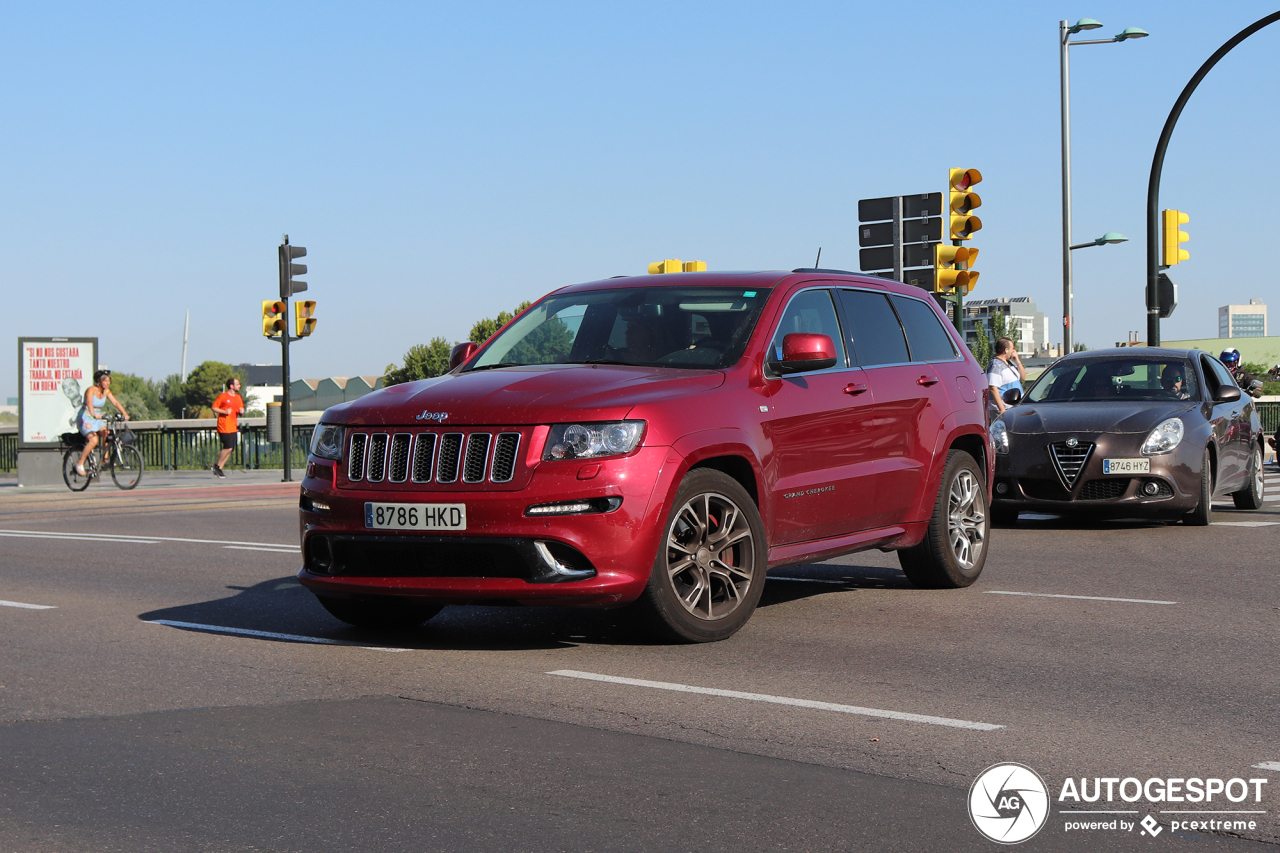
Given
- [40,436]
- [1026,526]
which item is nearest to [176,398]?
[40,436]

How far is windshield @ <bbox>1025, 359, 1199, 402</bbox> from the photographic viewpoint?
13.9 metres

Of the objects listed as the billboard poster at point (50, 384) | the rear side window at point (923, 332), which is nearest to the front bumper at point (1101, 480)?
the rear side window at point (923, 332)

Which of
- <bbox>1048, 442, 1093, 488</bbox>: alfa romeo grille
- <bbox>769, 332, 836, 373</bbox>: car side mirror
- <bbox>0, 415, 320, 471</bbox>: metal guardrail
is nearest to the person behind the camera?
<bbox>769, 332, 836, 373</bbox>: car side mirror

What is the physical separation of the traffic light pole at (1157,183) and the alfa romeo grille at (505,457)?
1364 centimetres

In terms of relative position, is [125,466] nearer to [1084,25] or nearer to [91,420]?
[91,420]

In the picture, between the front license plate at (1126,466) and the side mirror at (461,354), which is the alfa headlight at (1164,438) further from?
the side mirror at (461,354)

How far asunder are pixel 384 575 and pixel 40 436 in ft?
63.0

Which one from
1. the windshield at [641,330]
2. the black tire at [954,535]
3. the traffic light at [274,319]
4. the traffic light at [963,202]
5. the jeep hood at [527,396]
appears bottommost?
the black tire at [954,535]

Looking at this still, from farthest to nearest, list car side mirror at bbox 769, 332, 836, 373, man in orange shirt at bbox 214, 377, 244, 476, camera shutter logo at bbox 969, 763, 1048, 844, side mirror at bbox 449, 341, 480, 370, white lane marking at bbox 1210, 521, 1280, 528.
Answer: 1. man in orange shirt at bbox 214, 377, 244, 476
2. white lane marking at bbox 1210, 521, 1280, 528
3. side mirror at bbox 449, 341, 480, 370
4. car side mirror at bbox 769, 332, 836, 373
5. camera shutter logo at bbox 969, 763, 1048, 844

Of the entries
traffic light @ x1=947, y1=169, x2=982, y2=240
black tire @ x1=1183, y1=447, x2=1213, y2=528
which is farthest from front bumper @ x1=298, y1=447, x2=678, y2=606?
traffic light @ x1=947, y1=169, x2=982, y2=240

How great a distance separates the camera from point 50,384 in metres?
24.3

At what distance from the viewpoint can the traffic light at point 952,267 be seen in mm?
18469

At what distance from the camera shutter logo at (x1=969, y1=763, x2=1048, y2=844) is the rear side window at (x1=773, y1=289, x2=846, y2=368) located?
344 centimetres

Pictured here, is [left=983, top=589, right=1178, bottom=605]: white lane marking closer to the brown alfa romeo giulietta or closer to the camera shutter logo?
the brown alfa romeo giulietta
